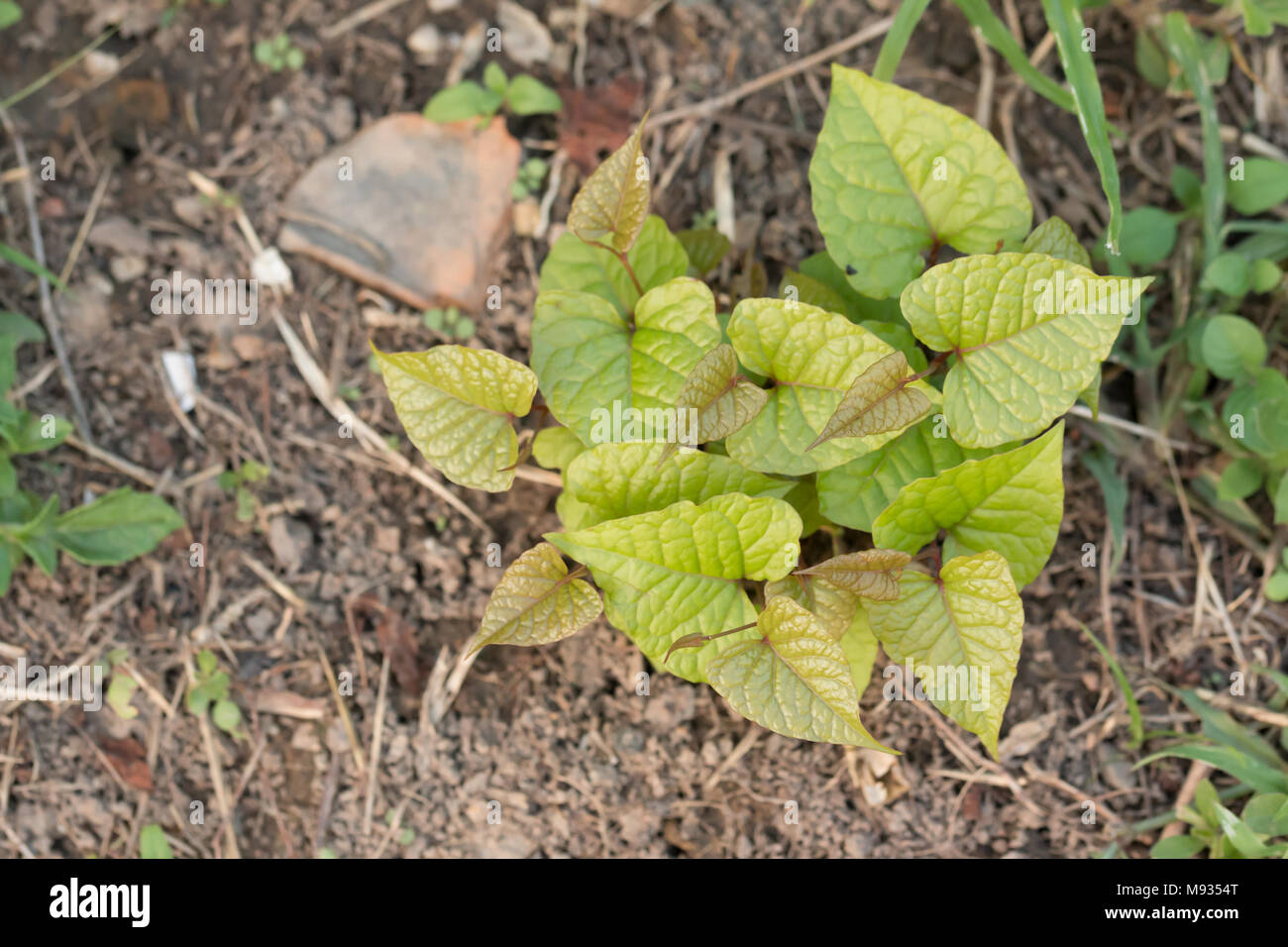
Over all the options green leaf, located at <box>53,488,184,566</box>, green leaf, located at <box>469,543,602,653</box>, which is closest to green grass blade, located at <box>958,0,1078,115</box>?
green leaf, located at <box>469,543,602,653</box>

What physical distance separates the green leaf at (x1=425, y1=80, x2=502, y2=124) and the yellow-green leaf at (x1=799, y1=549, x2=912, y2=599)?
152 cm

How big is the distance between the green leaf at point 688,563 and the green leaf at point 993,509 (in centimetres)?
22

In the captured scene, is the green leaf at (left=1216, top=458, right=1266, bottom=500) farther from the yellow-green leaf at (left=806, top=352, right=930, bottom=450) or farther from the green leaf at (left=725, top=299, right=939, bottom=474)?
the yellow-green leaf at (left=806, top=352, right=930, bottom=450)

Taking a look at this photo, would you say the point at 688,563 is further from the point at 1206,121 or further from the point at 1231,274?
the point at 1206,121

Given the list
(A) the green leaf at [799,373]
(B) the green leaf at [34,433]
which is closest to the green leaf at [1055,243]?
(A) the green leaf at [799,373]

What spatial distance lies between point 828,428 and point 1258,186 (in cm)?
154

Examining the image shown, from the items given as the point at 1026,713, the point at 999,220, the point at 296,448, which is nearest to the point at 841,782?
the point at 1026,713

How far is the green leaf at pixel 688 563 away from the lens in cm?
166

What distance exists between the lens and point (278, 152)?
244cm

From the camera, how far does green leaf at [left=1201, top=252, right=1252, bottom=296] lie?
2.19 meters

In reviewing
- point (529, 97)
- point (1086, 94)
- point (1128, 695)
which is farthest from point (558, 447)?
point (1128, 695)

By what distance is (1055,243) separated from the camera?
1776 mm

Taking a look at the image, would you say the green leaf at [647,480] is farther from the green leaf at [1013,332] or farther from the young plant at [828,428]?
the green leaf at [1013,332]
